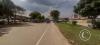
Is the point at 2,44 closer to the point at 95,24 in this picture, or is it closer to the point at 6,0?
the point at 95,24

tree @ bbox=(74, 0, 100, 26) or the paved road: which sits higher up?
tree @ bbox=(74, 0, 100, 26)

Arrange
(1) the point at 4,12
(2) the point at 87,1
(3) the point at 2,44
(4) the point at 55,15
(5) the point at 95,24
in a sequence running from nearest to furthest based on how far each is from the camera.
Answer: (3) the point at 2,44, (5) the point at 95,24, (2) the point at 87,1, (1) the point at 4,12, (4) the point at 55,15

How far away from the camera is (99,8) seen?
152 feet

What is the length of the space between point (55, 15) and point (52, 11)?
3.45 m

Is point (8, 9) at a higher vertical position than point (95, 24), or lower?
higher

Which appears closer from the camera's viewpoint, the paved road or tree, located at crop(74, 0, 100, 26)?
the paved road

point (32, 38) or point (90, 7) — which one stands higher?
point (90, 7)

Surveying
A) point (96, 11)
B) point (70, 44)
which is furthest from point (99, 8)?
point (70, 44)

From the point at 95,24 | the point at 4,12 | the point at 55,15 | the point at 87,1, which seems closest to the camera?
the point at 95,24

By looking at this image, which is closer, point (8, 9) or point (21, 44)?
point (21, 44)

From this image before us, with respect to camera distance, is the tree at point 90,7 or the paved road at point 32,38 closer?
the paved road at point 32,38

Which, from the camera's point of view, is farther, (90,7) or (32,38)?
(90,7)

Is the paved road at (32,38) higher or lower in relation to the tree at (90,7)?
lower

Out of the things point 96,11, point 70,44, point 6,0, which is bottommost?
point 70,44
